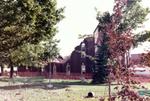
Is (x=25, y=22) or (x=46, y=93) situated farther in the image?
(x=46, y=93)

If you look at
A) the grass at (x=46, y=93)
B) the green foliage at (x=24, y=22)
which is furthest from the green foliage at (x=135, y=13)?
the green foliage at (x=24, y=22)

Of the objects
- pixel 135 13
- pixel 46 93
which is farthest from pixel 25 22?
pixel 135 13

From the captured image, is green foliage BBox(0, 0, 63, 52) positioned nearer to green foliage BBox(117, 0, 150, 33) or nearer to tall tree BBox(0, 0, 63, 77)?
tall tree BBox(0, 0, 63, 77)

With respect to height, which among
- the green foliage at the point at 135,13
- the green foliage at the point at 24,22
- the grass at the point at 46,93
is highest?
the green foliage at the point at 135,13

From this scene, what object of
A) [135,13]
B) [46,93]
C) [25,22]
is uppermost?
[135,13]

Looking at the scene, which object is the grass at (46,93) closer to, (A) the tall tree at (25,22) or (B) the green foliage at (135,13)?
(A) the tall tree at (25,22)

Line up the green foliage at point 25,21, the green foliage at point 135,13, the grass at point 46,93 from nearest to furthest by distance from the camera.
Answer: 1. the green foliage at point 25,21
2. the grass at point 46,93
3. the green foliage at point 135,13

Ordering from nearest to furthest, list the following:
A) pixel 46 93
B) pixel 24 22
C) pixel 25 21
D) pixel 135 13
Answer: pixel 25 21, pixel 24 22, pixel 46 93, pixel 135 13

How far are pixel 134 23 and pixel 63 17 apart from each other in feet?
98.9

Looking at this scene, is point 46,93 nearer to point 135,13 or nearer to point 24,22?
point 24,22

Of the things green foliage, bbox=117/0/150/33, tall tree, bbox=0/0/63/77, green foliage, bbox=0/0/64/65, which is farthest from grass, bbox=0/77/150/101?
green foliage, bbox=117/0/150/33

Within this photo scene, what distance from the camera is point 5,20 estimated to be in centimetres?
2297

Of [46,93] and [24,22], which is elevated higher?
[24,22]

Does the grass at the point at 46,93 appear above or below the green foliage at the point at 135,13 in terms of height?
below
